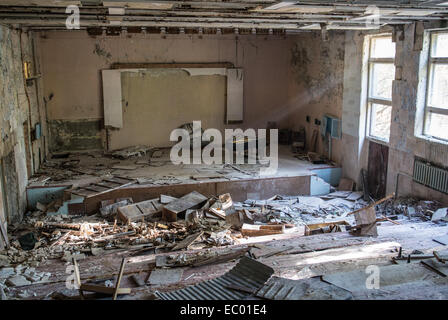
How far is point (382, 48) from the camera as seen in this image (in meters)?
9.62

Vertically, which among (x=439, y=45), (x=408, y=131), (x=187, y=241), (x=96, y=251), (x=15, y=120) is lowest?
(x=96, y=251)

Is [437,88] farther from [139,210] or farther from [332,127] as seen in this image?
[139,210]

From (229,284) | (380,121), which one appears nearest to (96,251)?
(229,284)

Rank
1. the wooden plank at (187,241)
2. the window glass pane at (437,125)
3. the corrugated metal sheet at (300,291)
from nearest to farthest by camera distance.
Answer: the corrugated metal sheet at (300,291), the wooden plank at (187,241), the window glass pane at (437,125)

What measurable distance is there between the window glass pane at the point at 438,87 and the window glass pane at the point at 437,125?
0.66 feet

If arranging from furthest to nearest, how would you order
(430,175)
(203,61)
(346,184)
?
(203,61) → (346,184) → (430,175)

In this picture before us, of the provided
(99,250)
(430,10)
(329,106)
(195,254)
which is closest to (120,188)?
(99,250)

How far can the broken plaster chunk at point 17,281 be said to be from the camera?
5.53 m

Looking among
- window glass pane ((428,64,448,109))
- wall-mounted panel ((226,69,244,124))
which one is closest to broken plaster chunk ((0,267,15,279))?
window glass pane ((428,64,448,109))

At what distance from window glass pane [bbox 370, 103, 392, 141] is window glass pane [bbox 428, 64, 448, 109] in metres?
1.30

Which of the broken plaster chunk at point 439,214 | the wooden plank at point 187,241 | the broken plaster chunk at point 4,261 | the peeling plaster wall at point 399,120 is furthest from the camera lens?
the peeling plaster wall at point 399,120

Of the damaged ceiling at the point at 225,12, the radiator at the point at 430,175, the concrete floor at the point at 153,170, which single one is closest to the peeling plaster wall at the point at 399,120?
the radiator at the point at 430,175

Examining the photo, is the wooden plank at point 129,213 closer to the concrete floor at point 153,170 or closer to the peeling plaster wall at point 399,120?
the concrete floor at point 153,170

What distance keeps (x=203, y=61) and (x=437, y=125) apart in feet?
23.7
